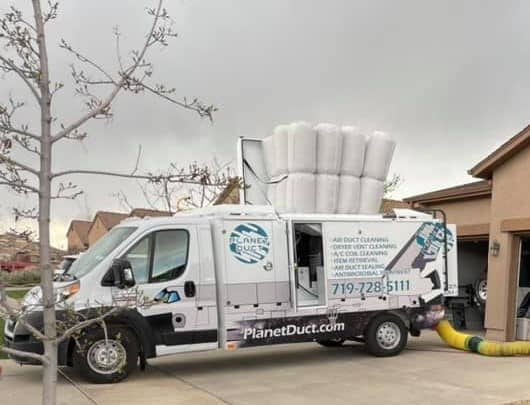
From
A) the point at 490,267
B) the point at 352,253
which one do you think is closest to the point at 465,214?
the point at 490,267

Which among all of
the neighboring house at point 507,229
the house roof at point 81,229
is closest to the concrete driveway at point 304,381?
the neighboring house at point 507,229

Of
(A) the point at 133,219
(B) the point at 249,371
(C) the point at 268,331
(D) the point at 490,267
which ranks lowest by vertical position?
(B) the point at 249,371

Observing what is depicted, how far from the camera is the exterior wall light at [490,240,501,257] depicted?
42.9ft

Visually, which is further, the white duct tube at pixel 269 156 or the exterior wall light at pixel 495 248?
the exterior wall light at pixel 495 248

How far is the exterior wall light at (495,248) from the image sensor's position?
13070 millimetres

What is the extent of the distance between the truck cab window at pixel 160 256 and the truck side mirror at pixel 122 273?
0.96ft

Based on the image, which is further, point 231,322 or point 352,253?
point 352,253

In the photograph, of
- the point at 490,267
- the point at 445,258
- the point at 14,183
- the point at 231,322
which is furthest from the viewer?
the point at 490,267

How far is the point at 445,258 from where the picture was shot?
39.1 ft

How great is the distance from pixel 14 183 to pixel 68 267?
659cm

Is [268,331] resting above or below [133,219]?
below

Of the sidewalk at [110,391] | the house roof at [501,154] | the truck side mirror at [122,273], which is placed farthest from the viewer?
the house roof at [501,154]

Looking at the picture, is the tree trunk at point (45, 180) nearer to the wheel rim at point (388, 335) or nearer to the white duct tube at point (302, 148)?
the white duct tube at point (302, 148)

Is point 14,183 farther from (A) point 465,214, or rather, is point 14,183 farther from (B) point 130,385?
(A) point 465,214
